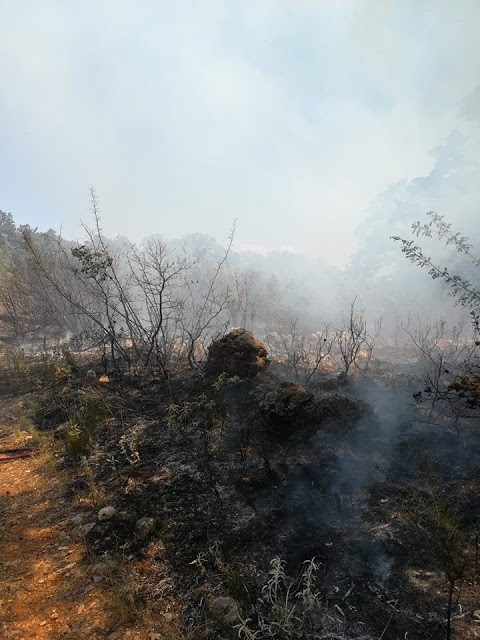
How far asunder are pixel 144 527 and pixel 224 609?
48.7 inches

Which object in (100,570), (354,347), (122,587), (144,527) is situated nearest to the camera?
(122,587)

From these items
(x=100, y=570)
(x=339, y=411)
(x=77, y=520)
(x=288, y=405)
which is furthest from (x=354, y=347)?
(x=100, y=570)

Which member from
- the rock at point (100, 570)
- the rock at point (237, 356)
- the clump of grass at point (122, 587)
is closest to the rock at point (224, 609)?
the clump of grass at point (122, 587)

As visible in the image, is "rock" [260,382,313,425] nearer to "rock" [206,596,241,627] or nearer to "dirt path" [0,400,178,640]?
"rock" [206,596,241,627]

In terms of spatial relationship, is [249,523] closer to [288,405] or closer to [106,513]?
[106,513]

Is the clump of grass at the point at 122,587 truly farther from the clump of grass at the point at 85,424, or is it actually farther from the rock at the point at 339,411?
the rock at the point at 339,411

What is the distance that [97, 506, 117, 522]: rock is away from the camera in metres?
3.63

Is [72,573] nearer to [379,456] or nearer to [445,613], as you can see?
[445,613]

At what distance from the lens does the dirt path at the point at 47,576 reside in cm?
247

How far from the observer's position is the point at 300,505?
11.9ft

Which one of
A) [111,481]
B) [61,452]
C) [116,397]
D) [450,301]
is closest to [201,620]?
[111,481]

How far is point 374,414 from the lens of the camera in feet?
18.1

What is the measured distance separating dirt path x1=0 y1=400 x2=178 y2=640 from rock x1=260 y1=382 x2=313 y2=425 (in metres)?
2.76

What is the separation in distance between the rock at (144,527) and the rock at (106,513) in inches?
13.9
